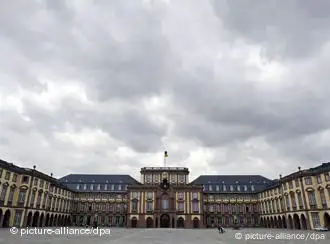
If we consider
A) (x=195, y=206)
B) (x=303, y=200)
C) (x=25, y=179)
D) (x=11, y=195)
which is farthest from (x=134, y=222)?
(x=303, y=200)

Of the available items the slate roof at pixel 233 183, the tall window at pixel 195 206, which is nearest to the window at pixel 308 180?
the tall window at pixel 195 206

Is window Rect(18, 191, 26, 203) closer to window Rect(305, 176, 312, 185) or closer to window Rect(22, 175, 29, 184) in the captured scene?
window Rect(22, 175, 29, 184)

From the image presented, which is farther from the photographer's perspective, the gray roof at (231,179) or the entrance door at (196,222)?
the gray roof at (231,179)

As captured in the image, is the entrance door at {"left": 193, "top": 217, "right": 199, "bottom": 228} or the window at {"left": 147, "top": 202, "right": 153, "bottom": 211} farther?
the window at {"left": 147, "top": 202, "right": 153, "bottom": 211}

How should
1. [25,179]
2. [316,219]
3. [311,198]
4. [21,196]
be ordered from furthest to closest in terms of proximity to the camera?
[25,179] → [21,196] → [311,198] → [316,219]

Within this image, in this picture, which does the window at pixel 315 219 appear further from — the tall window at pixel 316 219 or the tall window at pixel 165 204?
the tall window at pixel 165 204

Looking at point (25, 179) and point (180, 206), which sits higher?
point (25, 179)

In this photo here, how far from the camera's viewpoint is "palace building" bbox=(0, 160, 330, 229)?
5491 cm

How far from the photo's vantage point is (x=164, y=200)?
80.6m

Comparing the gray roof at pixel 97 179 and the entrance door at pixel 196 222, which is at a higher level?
the gray roof at pixel 97 179

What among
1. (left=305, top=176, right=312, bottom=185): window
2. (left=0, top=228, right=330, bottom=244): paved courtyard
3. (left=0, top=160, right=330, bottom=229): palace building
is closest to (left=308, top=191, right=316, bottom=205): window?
(left=0, top=160, right=330, bottom=229): palace building

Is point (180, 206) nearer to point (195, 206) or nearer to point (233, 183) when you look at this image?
point (195, 206)

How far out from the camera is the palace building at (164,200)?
180ft

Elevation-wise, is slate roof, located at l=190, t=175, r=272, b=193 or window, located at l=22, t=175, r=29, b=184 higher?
slate roof, located at l=190, t=175, r=272, b=193
